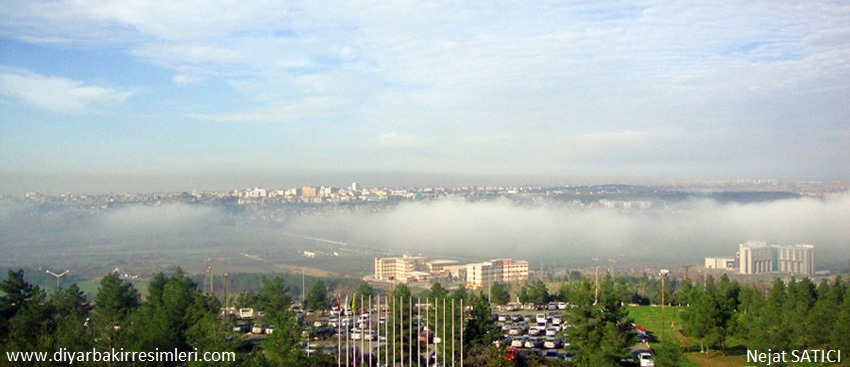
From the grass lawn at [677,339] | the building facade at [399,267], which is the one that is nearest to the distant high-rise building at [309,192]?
the building facade at [399,267]

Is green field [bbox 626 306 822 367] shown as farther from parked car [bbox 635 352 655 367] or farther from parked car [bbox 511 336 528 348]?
parked car [bbox 511 336 528 348]

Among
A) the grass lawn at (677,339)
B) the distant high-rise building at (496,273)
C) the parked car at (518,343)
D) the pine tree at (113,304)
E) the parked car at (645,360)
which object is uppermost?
the pine tree at (113,304)

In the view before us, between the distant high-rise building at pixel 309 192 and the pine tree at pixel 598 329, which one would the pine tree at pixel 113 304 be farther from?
the distant high-rise building at pixel 309 192

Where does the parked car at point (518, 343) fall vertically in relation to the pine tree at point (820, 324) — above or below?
below

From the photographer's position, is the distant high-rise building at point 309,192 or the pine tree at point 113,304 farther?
the distant high-rise building at point 309,192

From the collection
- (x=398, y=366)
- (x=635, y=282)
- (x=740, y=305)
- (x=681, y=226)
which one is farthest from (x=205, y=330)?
(x=681, y=226)

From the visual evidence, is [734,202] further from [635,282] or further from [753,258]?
[635,282]

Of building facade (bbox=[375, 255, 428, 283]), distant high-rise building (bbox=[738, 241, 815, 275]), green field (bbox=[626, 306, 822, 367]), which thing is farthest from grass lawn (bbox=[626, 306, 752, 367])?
distant high-rise building (bbox=[738, 241, 815, 275])

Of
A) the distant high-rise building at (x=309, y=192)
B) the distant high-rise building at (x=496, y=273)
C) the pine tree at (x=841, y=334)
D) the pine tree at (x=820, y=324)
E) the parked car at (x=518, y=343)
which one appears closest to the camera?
the pine tree at (x=841, y=334)

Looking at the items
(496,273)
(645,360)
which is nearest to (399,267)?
(496,273)
